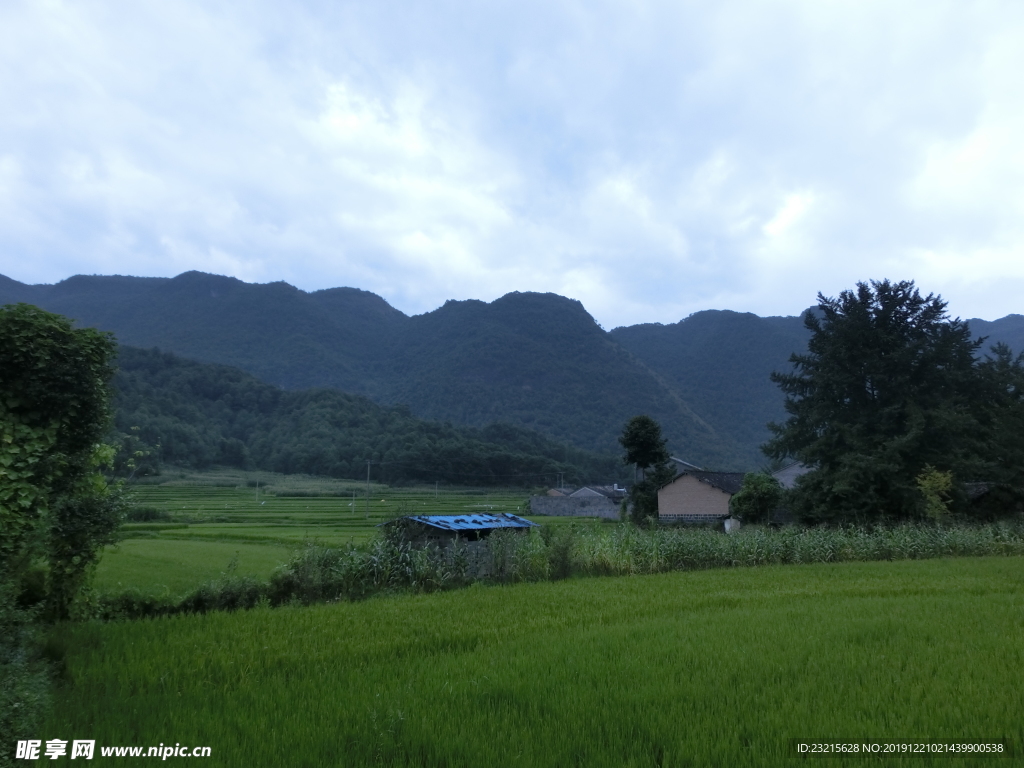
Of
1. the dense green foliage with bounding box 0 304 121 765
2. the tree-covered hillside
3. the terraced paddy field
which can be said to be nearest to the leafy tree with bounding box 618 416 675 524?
the terraced paddy field

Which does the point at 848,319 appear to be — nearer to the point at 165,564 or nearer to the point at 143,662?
the point at 165,564

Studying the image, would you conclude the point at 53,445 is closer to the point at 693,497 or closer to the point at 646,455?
the point at 693,497

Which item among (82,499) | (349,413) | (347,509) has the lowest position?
(347,509)

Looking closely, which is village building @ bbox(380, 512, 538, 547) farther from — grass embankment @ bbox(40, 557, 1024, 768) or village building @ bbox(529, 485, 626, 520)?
village building @ bbox(529, 485, 626, 520)

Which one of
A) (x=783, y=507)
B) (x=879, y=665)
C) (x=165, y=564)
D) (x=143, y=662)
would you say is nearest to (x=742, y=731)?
(x=879, y=665)

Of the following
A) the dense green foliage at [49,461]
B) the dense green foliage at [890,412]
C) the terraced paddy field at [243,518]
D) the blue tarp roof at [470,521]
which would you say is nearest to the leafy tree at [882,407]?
the dense green foliage at [890,412]

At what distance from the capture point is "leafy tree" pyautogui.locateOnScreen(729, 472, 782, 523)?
32.1 m

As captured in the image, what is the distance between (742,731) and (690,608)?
628 cm

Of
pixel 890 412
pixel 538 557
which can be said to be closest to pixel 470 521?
pixel 538 557

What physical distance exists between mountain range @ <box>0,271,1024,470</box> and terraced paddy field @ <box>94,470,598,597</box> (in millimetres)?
44227

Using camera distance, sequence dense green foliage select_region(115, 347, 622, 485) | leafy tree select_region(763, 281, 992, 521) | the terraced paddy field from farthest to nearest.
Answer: dense green foliage select_region(115, 347, 622, 485) < leafy tree select_region(763, 281, 992, 521) < the terraced paddy field

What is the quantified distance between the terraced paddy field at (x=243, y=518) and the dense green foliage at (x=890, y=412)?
1239cm

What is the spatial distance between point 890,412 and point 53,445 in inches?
1212

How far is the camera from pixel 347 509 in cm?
3403
